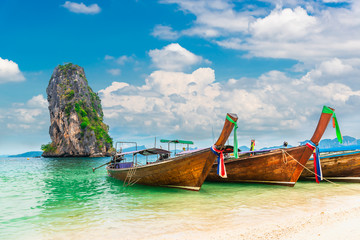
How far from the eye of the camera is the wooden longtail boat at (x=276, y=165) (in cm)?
1201

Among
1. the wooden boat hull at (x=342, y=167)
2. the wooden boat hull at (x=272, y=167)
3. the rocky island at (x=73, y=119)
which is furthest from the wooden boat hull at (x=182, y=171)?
the rocky island at (x=73, y=119)

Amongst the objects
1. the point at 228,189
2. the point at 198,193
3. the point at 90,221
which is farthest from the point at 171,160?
the point at 90,221

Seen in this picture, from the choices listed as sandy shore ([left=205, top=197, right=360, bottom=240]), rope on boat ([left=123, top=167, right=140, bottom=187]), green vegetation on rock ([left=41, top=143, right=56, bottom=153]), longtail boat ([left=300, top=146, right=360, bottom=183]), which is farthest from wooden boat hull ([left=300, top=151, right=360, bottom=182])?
green vegetation on rock ([left=41, top=143, right=56, bottom=153])

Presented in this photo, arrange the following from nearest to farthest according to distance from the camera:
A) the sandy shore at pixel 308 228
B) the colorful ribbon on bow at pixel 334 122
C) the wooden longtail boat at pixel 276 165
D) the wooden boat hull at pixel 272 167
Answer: the sandy shore at pixel 308 228 < the colorful ribbon on bow at pixel 334 122 < the wooden longtail boat at pixel 276 165 < the wooden boat hull at pixel 272 167

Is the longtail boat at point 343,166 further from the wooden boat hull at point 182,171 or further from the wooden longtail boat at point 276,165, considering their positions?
the wooden boat hull at point 182,171

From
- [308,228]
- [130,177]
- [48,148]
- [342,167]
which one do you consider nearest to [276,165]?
[342,167]

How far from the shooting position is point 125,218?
A: 807 centimetres

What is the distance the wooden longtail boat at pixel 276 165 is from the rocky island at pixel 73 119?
6842 centimetres

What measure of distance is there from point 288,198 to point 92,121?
81.8 metres

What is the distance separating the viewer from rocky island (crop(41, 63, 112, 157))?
78.2m

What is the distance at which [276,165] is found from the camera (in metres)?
12.8

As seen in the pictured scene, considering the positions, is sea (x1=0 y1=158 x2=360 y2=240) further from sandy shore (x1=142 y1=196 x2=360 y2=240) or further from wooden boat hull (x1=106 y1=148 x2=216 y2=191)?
wooden boat hull (x1=106 y1=148 x2=216 y2=191)

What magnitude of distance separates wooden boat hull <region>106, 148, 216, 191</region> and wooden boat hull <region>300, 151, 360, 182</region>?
7.12 meters

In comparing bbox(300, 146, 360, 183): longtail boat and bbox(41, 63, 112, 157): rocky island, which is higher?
bbox(41, 63, 112, 157): rocky island
